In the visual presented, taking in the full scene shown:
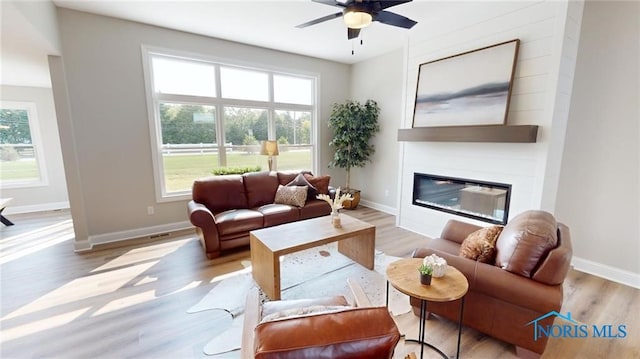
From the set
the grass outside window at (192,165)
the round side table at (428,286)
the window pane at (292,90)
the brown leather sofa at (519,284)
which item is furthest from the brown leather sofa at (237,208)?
the brown leather sofa at (519,284)

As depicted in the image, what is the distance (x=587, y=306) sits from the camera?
2355mm

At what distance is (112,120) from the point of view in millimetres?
3635

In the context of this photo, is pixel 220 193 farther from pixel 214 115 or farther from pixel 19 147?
pixel 19 147

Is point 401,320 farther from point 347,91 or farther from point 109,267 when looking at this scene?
point 347,91

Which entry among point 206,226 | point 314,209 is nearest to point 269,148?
point 314,209

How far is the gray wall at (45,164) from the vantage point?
5035mm

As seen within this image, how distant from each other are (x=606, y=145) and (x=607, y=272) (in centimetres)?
133

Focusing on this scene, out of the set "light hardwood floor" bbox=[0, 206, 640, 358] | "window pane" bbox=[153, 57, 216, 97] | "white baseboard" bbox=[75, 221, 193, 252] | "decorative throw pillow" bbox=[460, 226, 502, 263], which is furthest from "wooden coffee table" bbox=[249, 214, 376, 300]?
"window pane" bbox=[153, 57, 216, 97]

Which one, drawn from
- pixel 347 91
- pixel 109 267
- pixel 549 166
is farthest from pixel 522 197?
pixel 109 267

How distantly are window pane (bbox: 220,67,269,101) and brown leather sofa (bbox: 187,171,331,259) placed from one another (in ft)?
4.91

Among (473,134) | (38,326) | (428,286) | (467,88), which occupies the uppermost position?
(467,88)

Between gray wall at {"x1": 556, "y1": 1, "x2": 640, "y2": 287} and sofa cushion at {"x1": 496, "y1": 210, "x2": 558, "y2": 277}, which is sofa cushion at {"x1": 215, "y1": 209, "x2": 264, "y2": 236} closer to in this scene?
sofa cushion at {"x1": 496, "y1": 210, "x2": 558, "y2": 277}

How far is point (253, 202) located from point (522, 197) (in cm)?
341

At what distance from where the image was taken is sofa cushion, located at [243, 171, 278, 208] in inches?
158
